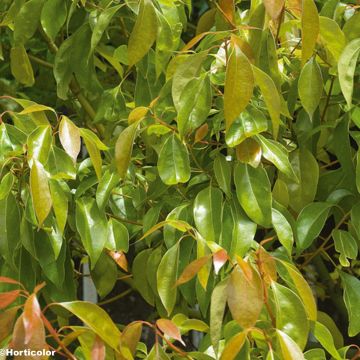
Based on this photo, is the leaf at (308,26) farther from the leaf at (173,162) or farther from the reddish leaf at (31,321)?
the reddish leaf at (31,321)

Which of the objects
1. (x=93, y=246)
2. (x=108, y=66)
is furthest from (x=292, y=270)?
(x=108, y=66)

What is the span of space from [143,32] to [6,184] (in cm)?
31

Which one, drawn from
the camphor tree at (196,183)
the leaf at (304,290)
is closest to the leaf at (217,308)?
the camphor tree at (196,183)

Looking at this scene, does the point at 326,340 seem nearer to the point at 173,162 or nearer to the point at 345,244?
the point at 345,244

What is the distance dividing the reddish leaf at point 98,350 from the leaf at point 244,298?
0.17 m

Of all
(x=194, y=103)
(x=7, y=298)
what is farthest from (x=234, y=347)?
(x=194, y=103)

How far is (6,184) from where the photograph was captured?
113 centimetres

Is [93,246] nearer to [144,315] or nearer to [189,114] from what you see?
[189,114]

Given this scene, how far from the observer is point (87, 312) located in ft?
3.18

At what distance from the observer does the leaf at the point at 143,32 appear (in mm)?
1185

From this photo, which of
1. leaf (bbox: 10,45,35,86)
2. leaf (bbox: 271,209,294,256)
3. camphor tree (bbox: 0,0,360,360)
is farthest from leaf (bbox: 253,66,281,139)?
leaf (bbox: 10,45,35,86)

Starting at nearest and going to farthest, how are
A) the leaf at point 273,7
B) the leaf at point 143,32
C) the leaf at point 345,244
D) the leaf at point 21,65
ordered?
1. the leaf at point 273,7
2. the leaf at point 143,32
3. the leaf at point 345,244
4. the leaf at point 21,65

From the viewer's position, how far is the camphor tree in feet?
3.33

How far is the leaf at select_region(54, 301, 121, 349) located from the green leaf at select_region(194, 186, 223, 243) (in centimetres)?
26
